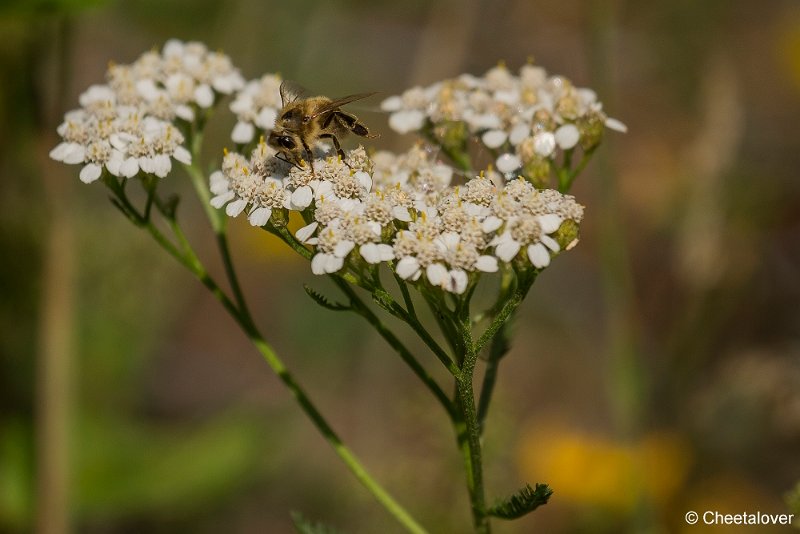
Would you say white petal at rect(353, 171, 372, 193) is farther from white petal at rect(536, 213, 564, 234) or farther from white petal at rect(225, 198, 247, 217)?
white petal at rect(536, 213, 564, 234)

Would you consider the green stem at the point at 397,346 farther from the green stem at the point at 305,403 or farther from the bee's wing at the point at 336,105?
the bee's wing at the point at 336,105

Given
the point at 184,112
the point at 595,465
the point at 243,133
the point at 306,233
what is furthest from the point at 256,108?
the point at 595,465

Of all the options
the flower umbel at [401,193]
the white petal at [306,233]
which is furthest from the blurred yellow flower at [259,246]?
the white petal at [306,233]

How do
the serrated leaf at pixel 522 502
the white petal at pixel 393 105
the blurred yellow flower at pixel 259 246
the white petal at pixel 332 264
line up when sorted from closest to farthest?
1. the serrated leaf at pixel 522 502
2. the white petal at pixel 332 264
3. the white petal at pixel 393 105
4. the blurred yellow flower at pixel 259 246

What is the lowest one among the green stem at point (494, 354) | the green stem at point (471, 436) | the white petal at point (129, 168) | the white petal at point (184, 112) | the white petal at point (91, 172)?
the green stem at point (471, 436)

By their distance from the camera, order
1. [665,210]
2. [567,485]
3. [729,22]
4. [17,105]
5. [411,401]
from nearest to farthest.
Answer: [17,105] → [411,401] → [567,485] → [665,210] → [729,22]

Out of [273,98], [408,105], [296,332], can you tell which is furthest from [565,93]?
[296,332]

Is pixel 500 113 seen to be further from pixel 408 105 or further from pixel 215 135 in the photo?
pixel 215 135
